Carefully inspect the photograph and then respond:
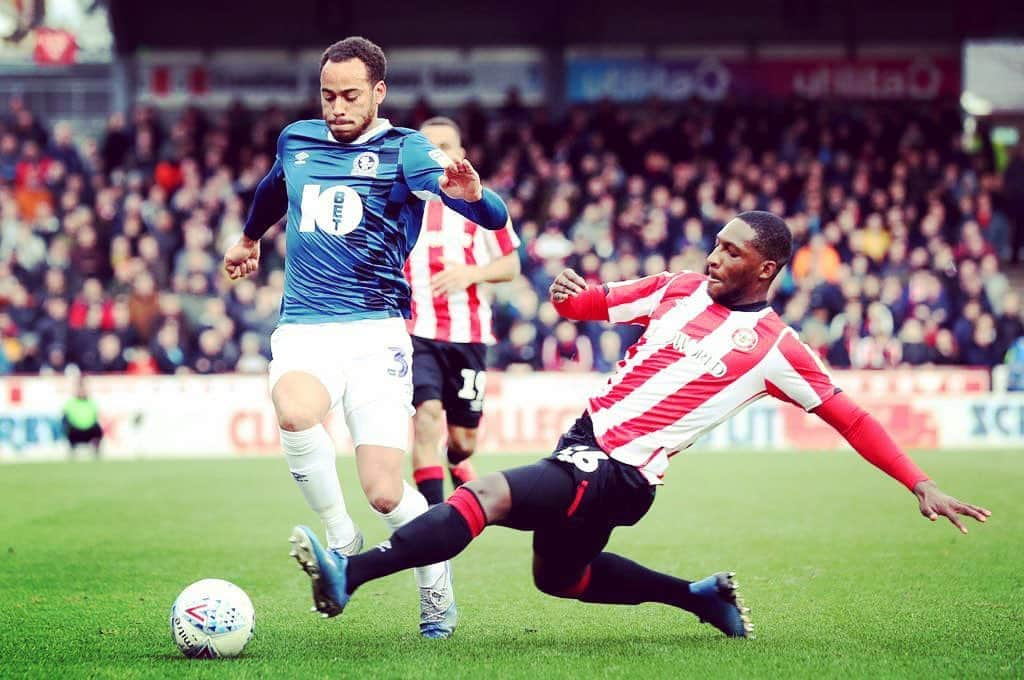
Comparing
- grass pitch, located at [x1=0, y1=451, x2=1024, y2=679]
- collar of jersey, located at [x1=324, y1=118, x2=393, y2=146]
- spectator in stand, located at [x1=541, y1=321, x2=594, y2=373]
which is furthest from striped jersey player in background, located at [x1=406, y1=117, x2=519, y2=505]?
spectator in stand, located at [x1=541, y1=321, x2=594, y2=373]

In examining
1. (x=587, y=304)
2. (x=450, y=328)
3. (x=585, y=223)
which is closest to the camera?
(x=587, y=304)

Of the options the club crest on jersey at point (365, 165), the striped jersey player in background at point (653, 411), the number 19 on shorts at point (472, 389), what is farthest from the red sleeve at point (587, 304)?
the number 19 on shorts at point (472, 389)

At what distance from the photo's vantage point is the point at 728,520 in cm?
1118

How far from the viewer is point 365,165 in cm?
645

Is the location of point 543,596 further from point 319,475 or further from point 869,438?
point 869,438

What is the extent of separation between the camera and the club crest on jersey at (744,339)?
5934mm

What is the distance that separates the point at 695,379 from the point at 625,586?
112 centimetres

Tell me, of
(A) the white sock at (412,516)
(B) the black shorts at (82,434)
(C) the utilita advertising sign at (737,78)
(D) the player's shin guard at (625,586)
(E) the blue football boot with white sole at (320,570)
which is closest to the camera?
(E) the blue football boot with white sole at (320,570)

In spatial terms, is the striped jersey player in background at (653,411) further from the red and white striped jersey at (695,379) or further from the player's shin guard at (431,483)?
the player's shin guard at (431,483)

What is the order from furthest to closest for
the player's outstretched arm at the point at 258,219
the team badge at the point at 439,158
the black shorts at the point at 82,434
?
1. the black shorts at the point at 82,434
2. the player's outstretched arm at the point at 258,219
3. the team badge at the point at 439,158

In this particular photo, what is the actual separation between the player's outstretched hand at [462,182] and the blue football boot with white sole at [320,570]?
62.3 inches

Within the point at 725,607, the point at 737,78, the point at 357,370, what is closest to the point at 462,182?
the point at 357,370

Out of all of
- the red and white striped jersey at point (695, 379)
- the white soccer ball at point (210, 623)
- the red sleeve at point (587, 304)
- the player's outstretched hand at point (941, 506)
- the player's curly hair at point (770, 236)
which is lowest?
the white soccer ball at point (210, 623)

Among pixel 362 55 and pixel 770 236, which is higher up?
pixel 362 55
